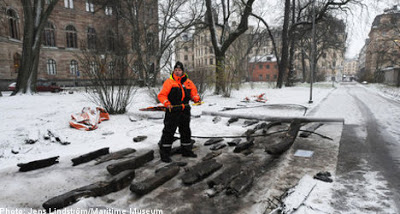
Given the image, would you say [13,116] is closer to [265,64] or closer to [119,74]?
[119,74]

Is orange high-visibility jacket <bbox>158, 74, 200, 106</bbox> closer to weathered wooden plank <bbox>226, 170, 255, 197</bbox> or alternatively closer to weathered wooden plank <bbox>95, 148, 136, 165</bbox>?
weathered wooden plank <bbox>95, 148, 136, 165</bbox>

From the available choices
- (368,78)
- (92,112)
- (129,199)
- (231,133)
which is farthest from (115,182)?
(368,78)

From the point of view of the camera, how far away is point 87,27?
35.7 metres

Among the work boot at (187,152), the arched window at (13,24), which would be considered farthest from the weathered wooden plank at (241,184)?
the arched window at (13,24)

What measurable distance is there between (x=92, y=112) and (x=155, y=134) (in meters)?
2.24

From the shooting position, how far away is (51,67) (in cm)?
3322

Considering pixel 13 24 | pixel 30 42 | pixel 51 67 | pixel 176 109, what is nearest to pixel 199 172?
pixel 176 109

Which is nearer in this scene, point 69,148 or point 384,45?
point 69,148

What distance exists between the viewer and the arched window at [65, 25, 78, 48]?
113ft

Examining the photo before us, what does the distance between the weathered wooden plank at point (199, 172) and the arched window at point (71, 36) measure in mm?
38645

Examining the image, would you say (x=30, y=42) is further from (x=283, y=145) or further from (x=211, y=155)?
(x=283, y=145)

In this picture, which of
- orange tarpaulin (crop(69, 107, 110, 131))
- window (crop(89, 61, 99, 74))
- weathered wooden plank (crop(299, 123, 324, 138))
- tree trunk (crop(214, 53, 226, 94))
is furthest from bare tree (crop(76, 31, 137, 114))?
tree trunk (crop(214, 53, 226, 94))

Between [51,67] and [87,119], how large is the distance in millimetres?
33586

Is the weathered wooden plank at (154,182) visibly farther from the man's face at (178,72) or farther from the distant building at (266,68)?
the distant building at (266,68)
